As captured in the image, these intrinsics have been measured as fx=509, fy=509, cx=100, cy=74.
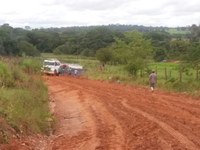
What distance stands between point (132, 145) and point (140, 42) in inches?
1405

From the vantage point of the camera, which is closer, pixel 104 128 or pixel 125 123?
pixel 104 128

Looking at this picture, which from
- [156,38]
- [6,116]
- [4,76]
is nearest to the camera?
[6,116]

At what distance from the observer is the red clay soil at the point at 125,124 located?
13695 millimetres

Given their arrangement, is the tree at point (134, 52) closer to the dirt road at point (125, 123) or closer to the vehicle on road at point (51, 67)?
the vehicle on road at point (51, 67)

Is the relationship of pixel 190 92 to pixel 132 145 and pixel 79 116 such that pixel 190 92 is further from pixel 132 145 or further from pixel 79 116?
pixel 132 145

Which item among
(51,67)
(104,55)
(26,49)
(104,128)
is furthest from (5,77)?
(26,49)

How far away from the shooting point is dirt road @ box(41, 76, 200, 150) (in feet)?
45.0

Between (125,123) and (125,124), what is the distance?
27cm

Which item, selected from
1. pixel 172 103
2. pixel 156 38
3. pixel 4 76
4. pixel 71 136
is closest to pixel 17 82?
pixel 4 76

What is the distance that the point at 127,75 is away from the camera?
157ft

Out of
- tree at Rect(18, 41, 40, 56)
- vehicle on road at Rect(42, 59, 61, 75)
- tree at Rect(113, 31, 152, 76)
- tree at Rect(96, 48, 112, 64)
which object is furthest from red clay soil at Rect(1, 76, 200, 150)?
tree at Rect(96, 48, 112, 64)

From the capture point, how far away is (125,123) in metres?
17.7

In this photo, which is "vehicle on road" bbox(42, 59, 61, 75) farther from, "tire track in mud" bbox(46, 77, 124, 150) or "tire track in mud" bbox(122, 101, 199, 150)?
"tire track in mud" bbox(122, 101, 199, 150)

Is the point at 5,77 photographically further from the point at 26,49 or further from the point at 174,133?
the point at 26,49
